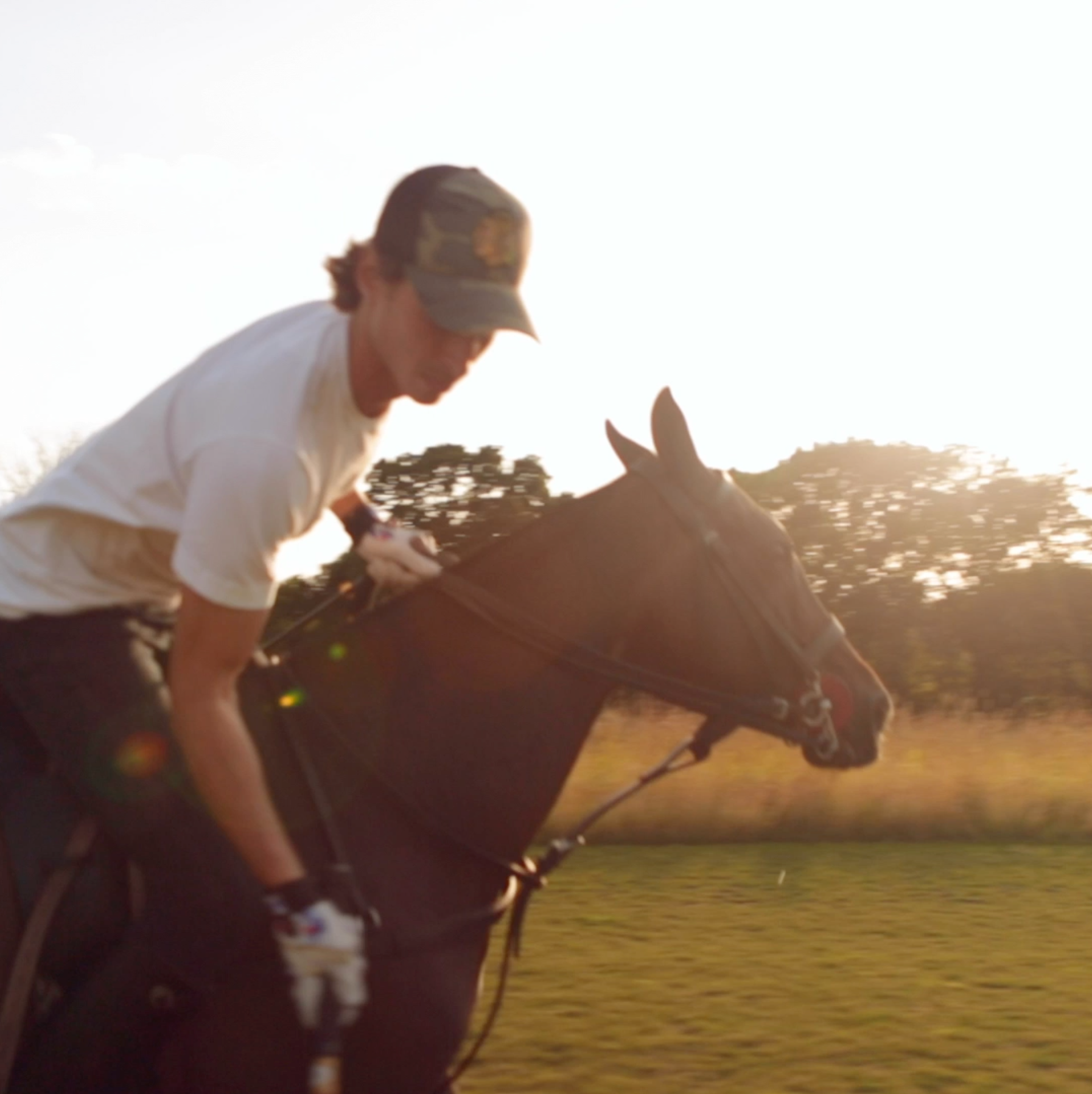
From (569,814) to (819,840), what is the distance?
200 centimetres

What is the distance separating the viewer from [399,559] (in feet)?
11.7

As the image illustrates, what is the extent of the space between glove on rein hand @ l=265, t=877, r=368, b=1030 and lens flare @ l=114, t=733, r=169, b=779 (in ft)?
1.22

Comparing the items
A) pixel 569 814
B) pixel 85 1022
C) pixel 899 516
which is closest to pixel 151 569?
pixel 85 1022

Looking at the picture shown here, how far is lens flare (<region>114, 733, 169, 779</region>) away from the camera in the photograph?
3.07 metres

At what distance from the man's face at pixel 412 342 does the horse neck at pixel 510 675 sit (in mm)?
610

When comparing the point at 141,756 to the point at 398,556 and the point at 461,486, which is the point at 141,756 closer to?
the point at 398,556

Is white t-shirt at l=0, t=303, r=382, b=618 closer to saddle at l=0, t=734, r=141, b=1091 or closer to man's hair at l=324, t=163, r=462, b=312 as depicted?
man's hair at l=324, t=163, r=462, b=312

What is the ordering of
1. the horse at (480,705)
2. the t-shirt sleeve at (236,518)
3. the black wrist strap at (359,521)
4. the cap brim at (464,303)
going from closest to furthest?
1. the t-shirt sleeve at (236,518)
2. the cap brim at (464,303)
3. the horse at (480,705)
4. the black wrist strap at (359,521)

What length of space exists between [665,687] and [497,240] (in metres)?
1.18

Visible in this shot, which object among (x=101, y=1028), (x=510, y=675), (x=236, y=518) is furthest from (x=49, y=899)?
(x=510, y=675)

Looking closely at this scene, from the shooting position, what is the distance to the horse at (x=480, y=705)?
3.13 meters

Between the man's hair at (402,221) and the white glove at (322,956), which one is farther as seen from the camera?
the man's hair at (402,221)

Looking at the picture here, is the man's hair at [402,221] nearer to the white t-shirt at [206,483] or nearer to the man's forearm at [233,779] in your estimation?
the white t-shirt at [206,483]

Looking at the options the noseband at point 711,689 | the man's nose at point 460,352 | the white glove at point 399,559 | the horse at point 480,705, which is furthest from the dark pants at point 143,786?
the man's nose at point 460,352
